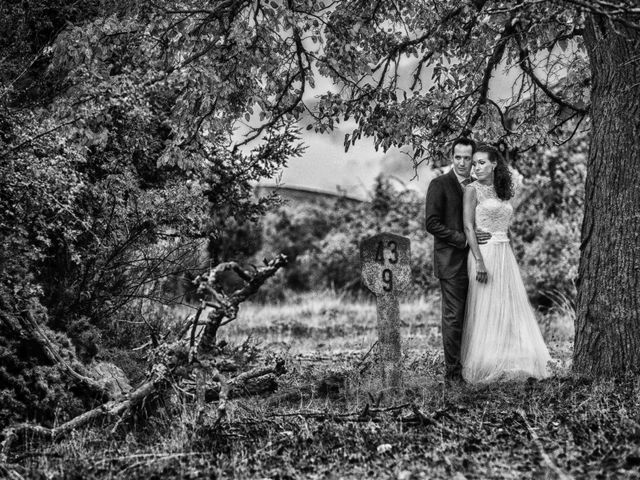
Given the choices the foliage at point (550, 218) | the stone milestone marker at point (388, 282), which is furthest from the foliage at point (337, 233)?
the stone milestone marker at point (388, 282)

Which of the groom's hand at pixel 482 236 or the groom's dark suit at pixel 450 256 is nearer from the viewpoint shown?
the groom's dark suit at pixel 450 256

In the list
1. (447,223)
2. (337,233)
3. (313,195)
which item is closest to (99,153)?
(447,223)

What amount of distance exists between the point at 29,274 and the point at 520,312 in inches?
176

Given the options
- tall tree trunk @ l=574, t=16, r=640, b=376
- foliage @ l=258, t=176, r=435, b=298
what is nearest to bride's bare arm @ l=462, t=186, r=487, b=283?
tall tree trunk @ l=574, t=16, r=640, b=376

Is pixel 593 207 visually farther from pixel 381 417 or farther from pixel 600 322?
pixel 381 417

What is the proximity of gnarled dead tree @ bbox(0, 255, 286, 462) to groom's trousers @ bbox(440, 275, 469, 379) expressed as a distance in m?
2.67

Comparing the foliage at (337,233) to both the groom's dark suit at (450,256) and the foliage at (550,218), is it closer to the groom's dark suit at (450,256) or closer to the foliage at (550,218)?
the foliage at (550,218)

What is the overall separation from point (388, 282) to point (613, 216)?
2.04 meters

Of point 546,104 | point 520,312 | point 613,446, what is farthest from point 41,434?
point 546,104

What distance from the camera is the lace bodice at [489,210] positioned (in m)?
7.48

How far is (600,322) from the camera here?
21.6 ft

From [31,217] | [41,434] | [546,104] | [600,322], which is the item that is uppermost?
[546,104]

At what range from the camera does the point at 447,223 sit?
7547 mm

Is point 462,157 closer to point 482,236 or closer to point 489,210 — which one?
point 489,210
